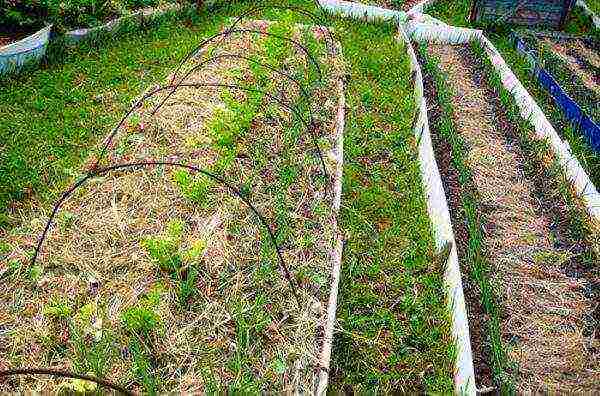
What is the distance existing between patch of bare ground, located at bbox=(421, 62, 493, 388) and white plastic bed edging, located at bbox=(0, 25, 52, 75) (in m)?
4.68

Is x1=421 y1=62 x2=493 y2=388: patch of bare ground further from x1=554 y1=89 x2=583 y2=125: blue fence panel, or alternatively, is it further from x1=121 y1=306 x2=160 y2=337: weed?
x1=121 y1=306 x2=160 y2=337: weed

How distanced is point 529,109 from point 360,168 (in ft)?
7.62

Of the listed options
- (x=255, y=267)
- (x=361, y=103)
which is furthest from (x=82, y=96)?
(x=255, y=267)

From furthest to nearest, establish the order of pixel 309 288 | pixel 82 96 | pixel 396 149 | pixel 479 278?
pixel 82 96 → pixel 396 149 → pixel 479 278 → pixel 309 288

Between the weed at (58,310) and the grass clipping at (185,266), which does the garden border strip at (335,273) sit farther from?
the weed at (58,310)

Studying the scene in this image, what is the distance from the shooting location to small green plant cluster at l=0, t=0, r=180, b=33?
278 inches

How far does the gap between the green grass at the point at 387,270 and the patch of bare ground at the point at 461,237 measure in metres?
0.18

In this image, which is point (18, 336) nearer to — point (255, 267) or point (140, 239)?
point (140, 239)

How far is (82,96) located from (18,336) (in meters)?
Answer: 4.03

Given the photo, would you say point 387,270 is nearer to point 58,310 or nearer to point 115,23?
point 58,310

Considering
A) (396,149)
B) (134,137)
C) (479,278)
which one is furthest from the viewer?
(396,149)

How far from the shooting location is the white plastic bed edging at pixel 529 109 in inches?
202

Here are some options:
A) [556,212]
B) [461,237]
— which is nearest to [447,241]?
[461,237]

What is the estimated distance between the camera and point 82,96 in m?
6.66
